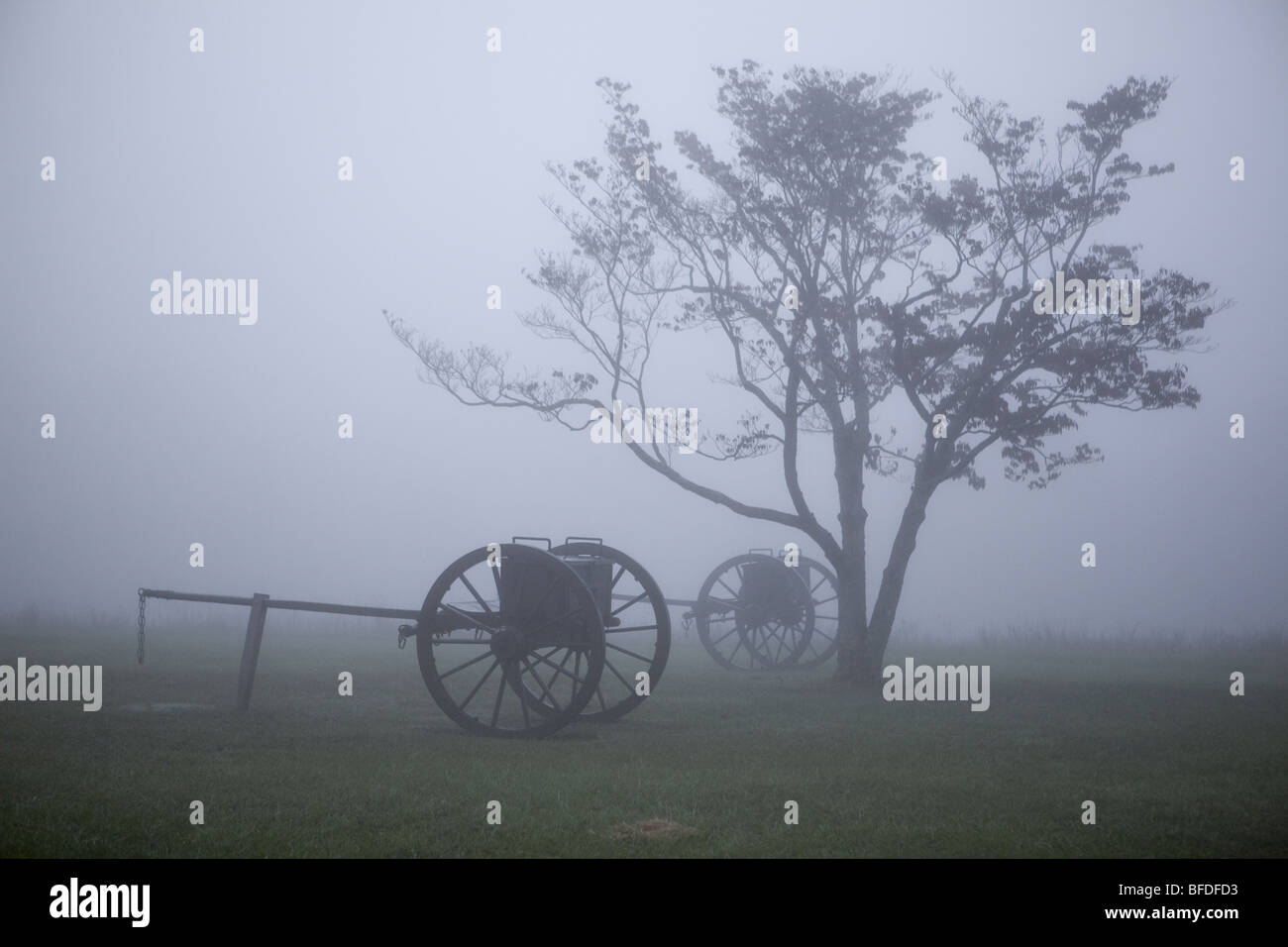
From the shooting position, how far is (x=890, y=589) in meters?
18.0

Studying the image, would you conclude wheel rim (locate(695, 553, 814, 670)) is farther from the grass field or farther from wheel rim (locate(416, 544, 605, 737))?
wheel rim (locate(416, 544, 605, 737))

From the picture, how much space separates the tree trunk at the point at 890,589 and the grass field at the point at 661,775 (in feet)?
3.61

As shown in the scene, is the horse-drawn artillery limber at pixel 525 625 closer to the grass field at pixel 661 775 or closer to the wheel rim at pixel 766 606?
the grass field at pixel 661 775

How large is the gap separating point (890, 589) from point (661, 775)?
9.27m

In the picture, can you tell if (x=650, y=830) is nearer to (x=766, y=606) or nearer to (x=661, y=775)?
(x=661, y=775)

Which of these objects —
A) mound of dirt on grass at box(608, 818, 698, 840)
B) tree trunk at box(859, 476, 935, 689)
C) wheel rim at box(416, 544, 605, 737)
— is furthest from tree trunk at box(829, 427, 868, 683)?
mound of dirt on grass at box(608, 818, 698, 840)

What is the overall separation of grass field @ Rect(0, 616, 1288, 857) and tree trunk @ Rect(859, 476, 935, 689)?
1.10 metres

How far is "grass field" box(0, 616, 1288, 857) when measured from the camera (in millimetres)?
7141

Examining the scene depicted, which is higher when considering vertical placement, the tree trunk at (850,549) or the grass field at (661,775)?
the tree trunk at (850,549)

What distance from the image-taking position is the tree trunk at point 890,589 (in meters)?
17.9

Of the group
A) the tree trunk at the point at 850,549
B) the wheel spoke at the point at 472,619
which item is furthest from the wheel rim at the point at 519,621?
the tree trunk at the point at 850,549

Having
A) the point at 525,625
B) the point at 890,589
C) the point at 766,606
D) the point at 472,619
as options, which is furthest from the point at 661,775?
the point at 766,606

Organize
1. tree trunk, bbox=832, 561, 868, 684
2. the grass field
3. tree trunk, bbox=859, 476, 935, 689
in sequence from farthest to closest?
tree trunk, bbox=832, 561, 868, 684, tree trunk, bbox=859, 476, 935, 689, the grass field
